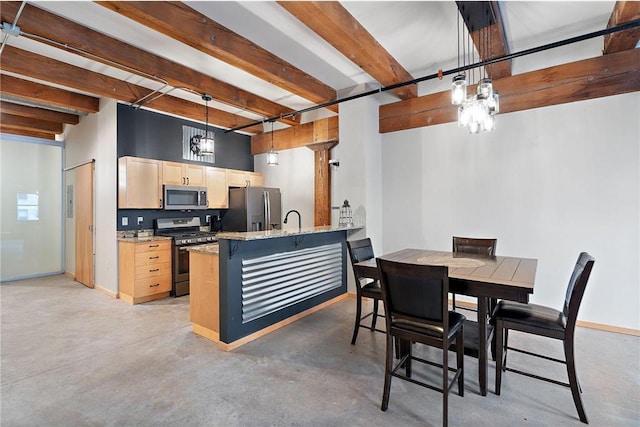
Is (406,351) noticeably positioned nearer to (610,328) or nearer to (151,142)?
(610,328)

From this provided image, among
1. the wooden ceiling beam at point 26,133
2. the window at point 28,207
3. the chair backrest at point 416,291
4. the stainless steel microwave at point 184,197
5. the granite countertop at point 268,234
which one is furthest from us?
the wooden ceiling beam at point 26,133

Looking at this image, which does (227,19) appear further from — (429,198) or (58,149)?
(58,149)

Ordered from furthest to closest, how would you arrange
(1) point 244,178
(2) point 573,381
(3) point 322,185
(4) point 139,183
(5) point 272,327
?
(1) point 244,178 → (3) point 322,185 → (4) point 139,183 → (5) point 272,327 → (2) point 573,381

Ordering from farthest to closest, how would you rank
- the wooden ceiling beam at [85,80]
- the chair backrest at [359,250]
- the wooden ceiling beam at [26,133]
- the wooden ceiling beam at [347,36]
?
the wooden ceiling beam at [26,133] → the wooden ceiling beam at [85,80] → the chair backrest at [359,250] → the wooden ceiling beam at [347,36]

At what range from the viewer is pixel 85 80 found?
3.84 metres

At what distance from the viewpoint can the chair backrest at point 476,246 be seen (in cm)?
310

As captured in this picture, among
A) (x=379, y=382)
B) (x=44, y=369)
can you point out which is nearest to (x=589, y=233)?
(x=379, y=382)

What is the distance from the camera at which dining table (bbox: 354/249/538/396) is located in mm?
1961

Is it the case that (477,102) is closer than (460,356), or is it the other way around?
(460,356)

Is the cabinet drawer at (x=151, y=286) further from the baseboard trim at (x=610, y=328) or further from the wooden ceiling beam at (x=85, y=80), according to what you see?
the baseboard trim at (x=610, y=328)

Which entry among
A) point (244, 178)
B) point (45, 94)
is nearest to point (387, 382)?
point (244, 178)

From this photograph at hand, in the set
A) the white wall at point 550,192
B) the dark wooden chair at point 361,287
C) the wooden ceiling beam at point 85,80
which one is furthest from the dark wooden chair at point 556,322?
the wooden ceiling beam at point 85,80

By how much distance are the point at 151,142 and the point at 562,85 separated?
18.4 ft

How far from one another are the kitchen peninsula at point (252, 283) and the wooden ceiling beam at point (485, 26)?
2524 millimetres
